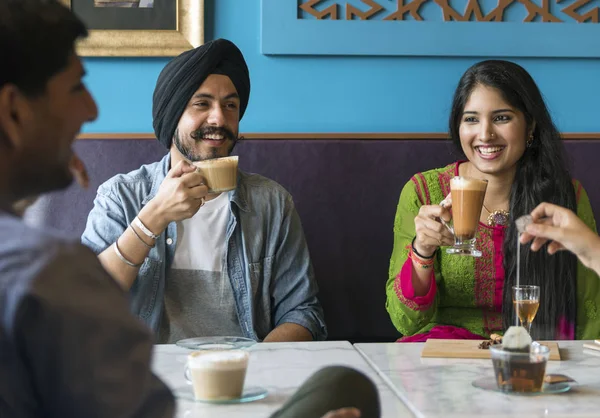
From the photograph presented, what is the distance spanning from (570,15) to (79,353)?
108 inches

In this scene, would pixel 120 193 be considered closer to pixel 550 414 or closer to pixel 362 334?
pixel 362 334

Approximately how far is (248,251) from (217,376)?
1.06m

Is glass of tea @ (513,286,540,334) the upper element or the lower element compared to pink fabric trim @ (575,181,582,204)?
lower

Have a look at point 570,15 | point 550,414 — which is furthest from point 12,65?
point 570,15

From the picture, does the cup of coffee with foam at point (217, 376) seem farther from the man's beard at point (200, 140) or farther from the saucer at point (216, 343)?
the man's beard at point (200, 140)

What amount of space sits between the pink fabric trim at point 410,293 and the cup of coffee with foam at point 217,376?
0.98 meters

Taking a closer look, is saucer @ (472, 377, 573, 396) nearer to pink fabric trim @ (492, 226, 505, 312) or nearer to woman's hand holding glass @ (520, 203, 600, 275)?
woman's hand holding glass @ (520, 203, 600, 275)

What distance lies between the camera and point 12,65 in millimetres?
666

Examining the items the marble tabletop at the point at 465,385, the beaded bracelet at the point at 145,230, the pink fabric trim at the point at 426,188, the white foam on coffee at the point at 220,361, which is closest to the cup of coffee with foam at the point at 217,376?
the white foam on coffee at the point at 220,361

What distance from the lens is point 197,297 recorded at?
2.33 metres

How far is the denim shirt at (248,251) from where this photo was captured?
2.29m

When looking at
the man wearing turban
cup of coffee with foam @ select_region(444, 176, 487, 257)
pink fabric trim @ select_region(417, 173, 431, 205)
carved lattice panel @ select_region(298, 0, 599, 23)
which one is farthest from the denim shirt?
carved lattice panel @ select_region(298, 0, 599, 23)

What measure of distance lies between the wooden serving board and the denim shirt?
0.63 meters

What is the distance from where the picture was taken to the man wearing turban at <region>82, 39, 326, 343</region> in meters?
2.32
